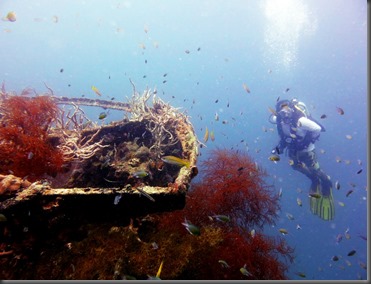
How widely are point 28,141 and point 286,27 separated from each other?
8684 centimetres

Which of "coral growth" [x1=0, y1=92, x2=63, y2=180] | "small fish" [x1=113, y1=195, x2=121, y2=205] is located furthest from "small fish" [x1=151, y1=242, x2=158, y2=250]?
"coral growth" [x1=0, y1=92, x2=63, y2=180]

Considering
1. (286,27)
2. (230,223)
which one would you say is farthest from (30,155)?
(286,27)

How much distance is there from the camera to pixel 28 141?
16.0 feet

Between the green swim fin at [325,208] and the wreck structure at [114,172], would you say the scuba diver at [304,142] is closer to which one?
the green swim fin at [325,208]

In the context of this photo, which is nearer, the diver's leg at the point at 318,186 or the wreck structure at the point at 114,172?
the wreck structure at the point at 114,172

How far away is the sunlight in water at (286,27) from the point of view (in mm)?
65406

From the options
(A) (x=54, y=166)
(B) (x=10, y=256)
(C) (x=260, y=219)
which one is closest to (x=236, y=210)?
(C) (x=260, y=219)

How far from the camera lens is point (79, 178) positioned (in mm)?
5590

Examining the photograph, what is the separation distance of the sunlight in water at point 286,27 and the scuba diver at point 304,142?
57083 mm

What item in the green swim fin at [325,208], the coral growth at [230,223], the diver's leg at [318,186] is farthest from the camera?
the diver's leg at [318,186]

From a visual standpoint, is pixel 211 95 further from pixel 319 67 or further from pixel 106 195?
pixel 106 195

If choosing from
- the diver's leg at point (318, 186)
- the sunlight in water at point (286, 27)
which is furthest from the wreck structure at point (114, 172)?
the sunlight in water at point (286, 27)

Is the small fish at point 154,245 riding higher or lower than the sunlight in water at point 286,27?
lower

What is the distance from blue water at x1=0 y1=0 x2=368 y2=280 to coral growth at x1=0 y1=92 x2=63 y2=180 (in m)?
47.1
